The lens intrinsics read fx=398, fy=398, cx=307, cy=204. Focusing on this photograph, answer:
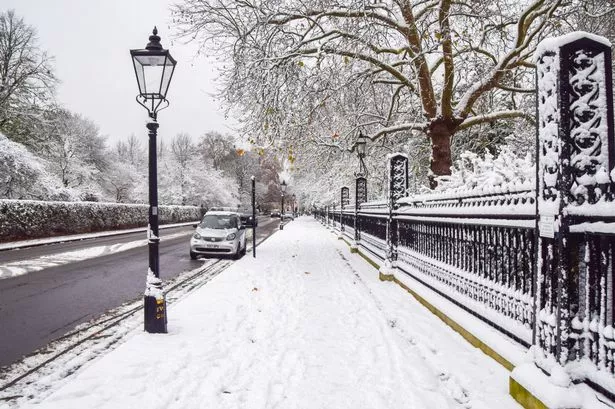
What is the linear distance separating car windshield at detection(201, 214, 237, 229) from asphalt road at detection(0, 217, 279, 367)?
1.45 meters

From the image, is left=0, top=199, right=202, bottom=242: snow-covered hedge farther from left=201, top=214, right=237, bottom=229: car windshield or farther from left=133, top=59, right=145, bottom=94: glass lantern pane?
left=133, top=59, right=145, bottom=94: glass lantern pane

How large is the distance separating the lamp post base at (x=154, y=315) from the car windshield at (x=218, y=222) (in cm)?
910

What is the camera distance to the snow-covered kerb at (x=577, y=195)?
285cm

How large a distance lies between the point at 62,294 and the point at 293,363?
Answer: 19.2 feet

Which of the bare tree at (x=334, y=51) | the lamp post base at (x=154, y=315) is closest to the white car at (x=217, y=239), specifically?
the bare tree at (x=334, y=51)

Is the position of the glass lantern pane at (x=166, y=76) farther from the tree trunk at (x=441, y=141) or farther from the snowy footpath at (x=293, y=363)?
the tree trunk at (x=441, y=141)

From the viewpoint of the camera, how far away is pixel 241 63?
11.5 metres

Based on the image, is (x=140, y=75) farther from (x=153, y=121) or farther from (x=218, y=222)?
(x=218, y=222)

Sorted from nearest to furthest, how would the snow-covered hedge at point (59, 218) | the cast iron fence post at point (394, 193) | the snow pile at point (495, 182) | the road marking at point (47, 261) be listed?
the snow pile at point (495, 182) → the cast iron fence post at point (394, 193) → the road marking at point (47, 261) → the snow-covered hedge at point (59, 218)

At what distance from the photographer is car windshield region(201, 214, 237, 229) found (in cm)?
1437

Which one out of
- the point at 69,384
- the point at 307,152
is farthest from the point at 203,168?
the point at 69,384

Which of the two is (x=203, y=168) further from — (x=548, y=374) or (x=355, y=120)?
(x=548, y=374)

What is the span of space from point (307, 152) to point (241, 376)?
606 inches

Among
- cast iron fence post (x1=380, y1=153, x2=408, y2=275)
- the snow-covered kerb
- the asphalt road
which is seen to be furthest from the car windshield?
the snow-covered kerb
